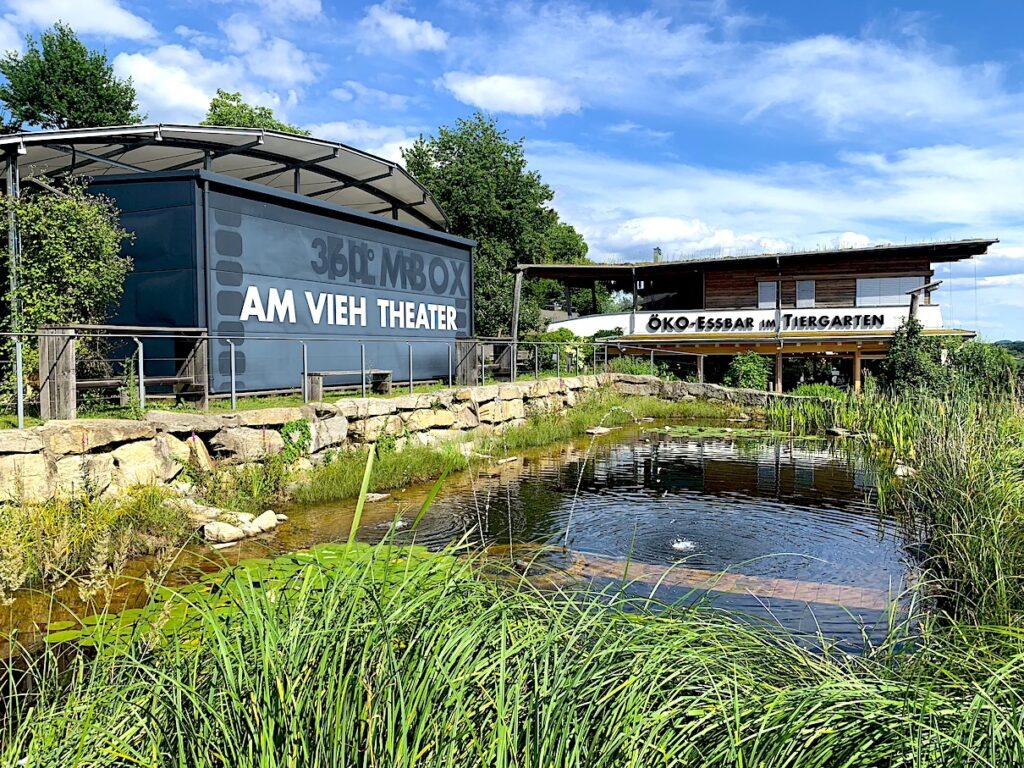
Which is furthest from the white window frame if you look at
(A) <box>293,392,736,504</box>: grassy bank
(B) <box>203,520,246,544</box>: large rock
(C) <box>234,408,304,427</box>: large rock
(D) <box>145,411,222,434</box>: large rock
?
(B) <box>203,520,246,544</box>: large rock

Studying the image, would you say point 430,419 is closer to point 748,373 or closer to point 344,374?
point 344,374

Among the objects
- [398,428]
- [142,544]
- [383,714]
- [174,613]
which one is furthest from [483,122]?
[383,714]

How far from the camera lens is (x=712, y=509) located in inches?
357

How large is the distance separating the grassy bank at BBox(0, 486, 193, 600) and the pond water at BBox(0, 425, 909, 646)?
263 mm

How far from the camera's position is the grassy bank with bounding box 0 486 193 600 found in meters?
5.86

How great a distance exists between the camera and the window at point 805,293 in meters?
25.8

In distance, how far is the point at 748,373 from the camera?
23219mm

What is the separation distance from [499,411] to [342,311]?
12.8ft

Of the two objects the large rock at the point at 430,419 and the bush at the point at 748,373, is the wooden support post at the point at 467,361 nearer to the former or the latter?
the large rock at the point at 430,419

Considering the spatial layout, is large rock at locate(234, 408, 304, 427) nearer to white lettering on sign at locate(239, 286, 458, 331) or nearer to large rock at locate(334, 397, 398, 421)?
large rock at locate(334, 397, 398, 421)

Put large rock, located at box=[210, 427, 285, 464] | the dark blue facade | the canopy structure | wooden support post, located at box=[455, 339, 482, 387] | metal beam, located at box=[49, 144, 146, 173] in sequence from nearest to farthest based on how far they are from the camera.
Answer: large rock, located at box=[210, 427, 285, 464] → the dark blue facade → the canopy structure → metal beam, located at box=[49, 144, 146, 173] → wooden support post, located at box=[455, 339, 482, 387]

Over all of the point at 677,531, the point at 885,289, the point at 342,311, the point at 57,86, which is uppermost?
the point at 57,86

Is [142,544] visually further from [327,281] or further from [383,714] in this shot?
[327,281]

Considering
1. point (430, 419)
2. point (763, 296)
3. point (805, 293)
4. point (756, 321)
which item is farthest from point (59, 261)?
point (805, 293)
